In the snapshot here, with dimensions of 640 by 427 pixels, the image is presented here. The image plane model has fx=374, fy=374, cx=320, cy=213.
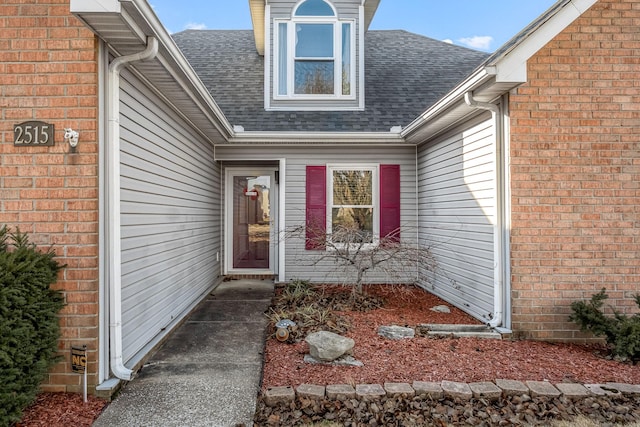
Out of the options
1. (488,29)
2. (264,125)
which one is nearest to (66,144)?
(264,125)

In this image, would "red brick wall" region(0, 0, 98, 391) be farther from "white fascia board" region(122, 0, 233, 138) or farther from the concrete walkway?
the concrete walkway

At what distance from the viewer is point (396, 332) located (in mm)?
4340

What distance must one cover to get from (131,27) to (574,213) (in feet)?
15.5

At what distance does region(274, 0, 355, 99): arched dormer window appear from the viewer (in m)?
7.71

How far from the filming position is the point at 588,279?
13.9ft

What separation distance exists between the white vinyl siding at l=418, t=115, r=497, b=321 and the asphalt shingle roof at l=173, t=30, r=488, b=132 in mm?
1512

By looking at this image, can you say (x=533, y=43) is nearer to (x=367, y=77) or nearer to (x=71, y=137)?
(x=71, y=137)

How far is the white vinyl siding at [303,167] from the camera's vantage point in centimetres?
709

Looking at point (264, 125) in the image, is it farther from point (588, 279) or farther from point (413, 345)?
point (588, 279)

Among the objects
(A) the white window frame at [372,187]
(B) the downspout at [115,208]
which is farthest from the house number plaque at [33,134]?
(A) the white window frame at [372,187]

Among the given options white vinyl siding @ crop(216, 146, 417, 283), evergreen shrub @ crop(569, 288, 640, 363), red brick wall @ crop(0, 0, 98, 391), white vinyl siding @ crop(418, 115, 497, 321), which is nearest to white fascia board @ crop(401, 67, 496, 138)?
white vinyl siding @ crop(418, 115, 497, 321)

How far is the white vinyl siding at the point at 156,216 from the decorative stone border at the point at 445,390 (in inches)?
62.8

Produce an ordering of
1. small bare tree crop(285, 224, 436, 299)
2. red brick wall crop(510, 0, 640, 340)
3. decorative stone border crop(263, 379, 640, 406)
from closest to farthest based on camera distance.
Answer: decorative stone border crop(263, 379, 640, 406) → red brick wall crop(510, 0, 640, 340) → small bare tree crop(285, 224, 436, 299)

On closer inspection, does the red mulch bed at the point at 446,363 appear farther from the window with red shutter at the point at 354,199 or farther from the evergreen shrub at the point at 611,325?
the window with red shutter at the point at 354,199
